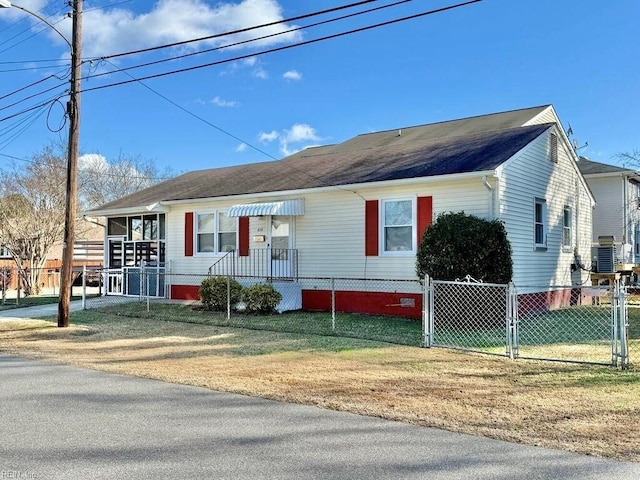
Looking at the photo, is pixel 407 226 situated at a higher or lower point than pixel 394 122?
lower

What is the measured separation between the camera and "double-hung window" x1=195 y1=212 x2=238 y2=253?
16.5 metres

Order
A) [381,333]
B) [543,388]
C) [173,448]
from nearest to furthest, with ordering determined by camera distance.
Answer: [173,448]
[543,388]
[381,333]

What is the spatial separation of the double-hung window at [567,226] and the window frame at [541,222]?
1629mm

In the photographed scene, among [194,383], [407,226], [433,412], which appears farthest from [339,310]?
[433,412]

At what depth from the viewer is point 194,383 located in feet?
23.6

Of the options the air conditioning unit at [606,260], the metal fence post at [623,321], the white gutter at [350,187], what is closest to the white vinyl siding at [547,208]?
the air conditioning unit at [606,260]

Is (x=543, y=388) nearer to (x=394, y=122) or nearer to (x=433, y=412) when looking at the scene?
(x=433, y=412)

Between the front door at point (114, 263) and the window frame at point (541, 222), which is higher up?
the window frame at point (541, 222)

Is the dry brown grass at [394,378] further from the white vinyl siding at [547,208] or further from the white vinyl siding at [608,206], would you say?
the white vinyl siding at [608,206]

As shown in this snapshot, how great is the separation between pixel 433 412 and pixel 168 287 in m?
13.5

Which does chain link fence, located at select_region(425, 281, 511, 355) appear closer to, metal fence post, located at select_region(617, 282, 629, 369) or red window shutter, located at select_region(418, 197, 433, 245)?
red window shutter, located at select_region(418, 197, 433, 245)

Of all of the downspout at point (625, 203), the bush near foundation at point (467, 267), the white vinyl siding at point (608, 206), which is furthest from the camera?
the white vinyl siding at point (608, 206)

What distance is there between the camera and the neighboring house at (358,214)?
13.0 meters

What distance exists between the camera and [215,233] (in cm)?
1670
